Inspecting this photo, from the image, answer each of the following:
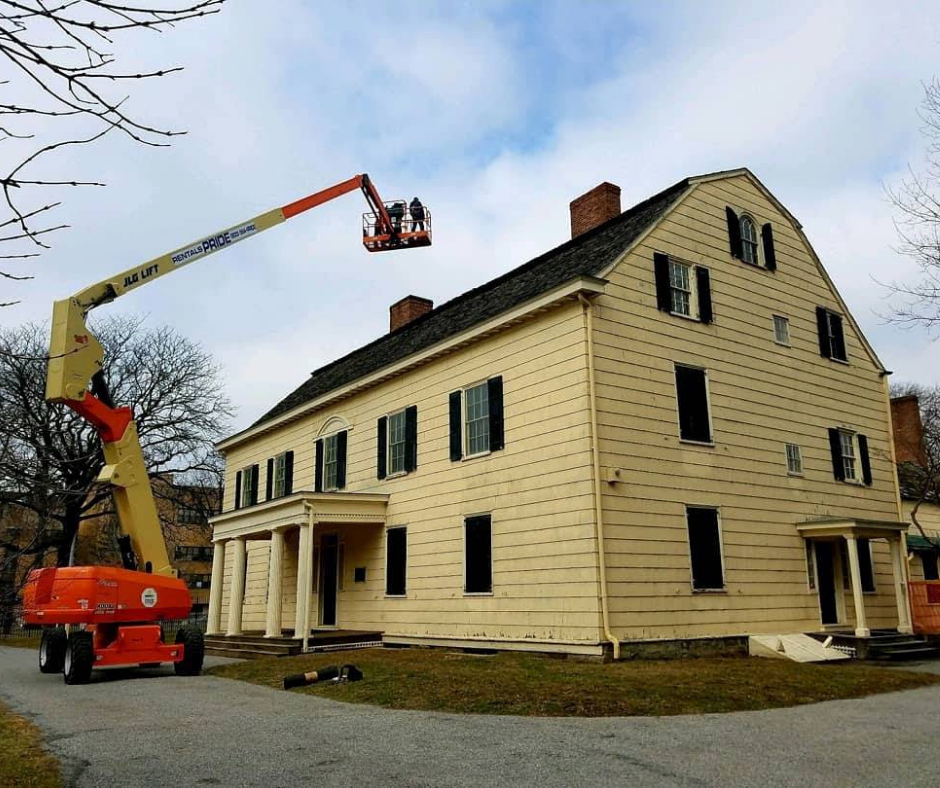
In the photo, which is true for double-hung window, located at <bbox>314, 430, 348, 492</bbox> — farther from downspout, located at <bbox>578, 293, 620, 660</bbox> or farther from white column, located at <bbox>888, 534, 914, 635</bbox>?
white column, located at <bbox>888, 534, 914, 635</bbox>

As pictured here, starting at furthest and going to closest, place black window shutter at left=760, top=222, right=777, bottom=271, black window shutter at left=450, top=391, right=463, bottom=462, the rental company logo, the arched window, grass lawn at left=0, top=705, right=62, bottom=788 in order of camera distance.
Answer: black window shutter at left=760, top=222, right=777, bottom=271 → the arched window → black window shutter at left=450, top=391, right=463, bottom=462 → the rental company logo → grass lawn at left=0, top=705, right=62, bottom=788

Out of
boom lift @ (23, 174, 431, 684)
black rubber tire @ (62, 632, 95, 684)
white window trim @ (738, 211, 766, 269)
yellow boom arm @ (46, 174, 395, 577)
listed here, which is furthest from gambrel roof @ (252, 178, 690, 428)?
black rubber tire @ (62, 632, 95, 684)

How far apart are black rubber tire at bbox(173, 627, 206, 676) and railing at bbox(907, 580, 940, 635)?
48.4 ft

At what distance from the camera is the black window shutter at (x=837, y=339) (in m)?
19.8

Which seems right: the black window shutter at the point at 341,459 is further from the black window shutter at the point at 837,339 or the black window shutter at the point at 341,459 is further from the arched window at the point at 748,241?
the black window shutter at the point at 837,339

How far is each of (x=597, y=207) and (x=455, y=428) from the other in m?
6.52

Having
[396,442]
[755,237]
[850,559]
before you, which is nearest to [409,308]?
[396,442]

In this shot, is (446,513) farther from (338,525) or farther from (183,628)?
(183,628)

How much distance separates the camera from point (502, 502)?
15586 mm

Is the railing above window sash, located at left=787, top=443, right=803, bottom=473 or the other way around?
the other way around

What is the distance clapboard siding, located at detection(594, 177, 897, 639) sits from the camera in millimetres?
14320

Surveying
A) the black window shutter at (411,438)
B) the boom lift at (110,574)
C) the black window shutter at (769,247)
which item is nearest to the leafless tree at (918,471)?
the black window shutter at (769,247)

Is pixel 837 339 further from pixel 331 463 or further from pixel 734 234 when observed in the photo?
pixel 331 463

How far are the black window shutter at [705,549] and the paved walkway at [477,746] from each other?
15.0 ft
